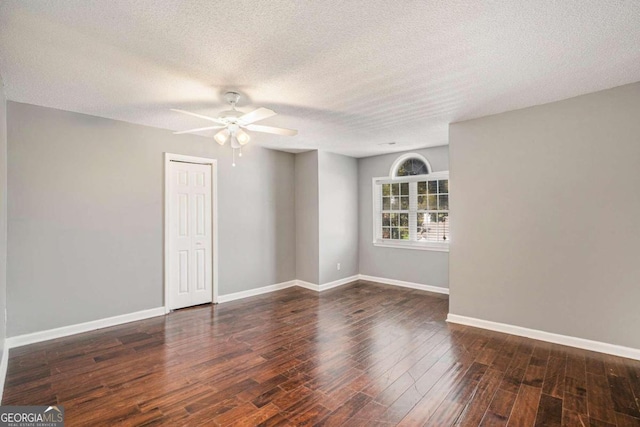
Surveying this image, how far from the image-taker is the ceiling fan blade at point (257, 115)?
2681 millimetres

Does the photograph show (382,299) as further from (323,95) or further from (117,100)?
(117,100)

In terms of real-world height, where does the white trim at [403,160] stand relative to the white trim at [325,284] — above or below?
above

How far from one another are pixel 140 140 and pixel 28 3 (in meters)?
2.54

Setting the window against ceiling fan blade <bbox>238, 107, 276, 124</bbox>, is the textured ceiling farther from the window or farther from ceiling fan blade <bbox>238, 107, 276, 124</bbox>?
the window

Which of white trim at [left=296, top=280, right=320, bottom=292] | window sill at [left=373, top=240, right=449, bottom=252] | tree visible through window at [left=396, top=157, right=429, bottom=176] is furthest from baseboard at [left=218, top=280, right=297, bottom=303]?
tree visible through window at [left=396, top=157, right=429, bottom=176]

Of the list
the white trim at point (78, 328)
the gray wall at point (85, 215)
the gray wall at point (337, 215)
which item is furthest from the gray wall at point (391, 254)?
the white trim at point (78, 328)

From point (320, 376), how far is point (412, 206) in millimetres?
4063

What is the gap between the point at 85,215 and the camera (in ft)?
12.3

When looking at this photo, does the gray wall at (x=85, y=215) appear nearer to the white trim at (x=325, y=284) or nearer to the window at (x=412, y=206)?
the white trim at (x=325, y=284)

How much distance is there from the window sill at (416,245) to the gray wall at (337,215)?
0.62 meters

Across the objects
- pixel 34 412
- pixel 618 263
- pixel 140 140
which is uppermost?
pixel 140 140

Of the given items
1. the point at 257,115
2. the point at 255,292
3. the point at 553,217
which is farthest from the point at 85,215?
the point at 553,217

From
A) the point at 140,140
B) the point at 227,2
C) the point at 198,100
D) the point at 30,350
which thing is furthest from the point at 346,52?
the point at 30,350

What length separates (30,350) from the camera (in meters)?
3.20
